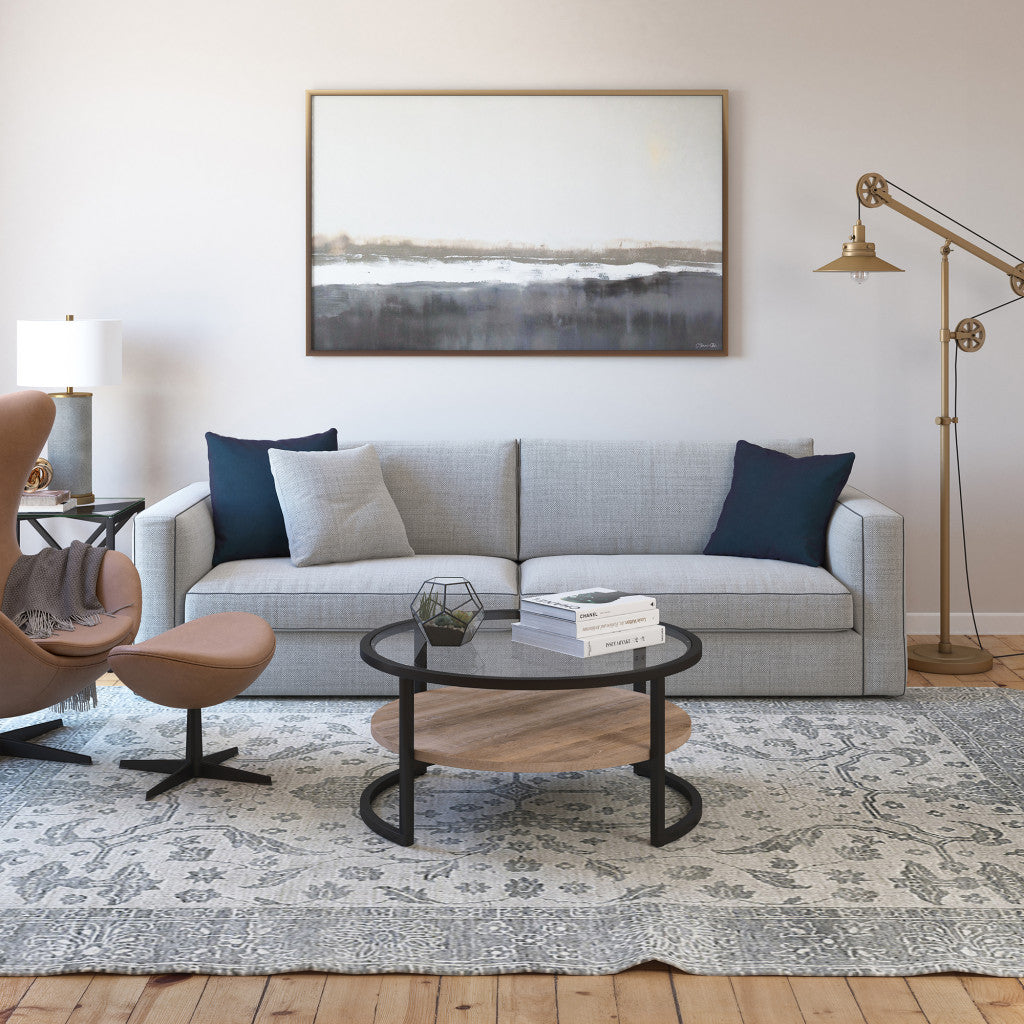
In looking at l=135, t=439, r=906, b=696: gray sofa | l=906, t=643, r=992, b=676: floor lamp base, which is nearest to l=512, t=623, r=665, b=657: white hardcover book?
l=135, t=439, r=906, b=696: gray sofa

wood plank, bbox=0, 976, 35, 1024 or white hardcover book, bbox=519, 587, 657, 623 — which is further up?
white hardcover book, bbox=519, 587, 657, 623

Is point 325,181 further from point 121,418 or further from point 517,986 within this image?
point 517,986

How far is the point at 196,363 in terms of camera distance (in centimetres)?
475

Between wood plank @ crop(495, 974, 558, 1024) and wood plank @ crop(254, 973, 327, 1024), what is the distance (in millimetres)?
330

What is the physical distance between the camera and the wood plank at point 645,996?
6.43ft

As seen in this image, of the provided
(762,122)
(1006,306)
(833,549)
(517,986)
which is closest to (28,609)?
(517,986)

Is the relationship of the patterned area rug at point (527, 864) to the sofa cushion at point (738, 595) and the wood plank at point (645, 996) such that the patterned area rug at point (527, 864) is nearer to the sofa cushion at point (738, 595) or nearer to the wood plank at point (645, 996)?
the wood plank at point (645, 996)

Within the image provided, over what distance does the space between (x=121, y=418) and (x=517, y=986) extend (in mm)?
3437

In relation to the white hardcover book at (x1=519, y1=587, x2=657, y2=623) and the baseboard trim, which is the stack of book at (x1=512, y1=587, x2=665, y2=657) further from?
the baseboard trim

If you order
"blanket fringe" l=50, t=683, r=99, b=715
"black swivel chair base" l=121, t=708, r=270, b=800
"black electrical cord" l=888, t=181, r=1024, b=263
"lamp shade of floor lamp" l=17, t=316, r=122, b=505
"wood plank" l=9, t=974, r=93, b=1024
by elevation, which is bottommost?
"wood plank" l=9, t=974, r=93, b=1024

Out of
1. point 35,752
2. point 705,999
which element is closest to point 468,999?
point 705,999

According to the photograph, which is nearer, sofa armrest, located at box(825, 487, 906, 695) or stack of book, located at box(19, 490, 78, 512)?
sofa armrest, located at box(825, 487, 906, 695)

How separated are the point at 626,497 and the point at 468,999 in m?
2.58

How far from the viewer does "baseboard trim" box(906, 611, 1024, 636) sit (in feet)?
15.8
